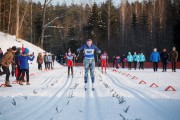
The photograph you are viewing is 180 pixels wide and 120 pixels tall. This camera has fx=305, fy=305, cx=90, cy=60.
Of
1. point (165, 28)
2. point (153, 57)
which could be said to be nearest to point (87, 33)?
point (165, 28)

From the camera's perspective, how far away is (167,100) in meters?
9.52

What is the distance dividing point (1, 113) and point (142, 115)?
11.7 ft

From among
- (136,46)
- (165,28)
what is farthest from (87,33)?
(165,28)

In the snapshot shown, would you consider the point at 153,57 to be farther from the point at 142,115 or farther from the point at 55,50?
the point at 55,50

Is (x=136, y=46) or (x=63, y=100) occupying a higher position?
(x=136, y=46)

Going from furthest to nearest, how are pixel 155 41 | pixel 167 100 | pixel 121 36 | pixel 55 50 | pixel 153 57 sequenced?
pixel 55 50
pixel 121 36
pixel 155 41
pixel 153 57
pixel 167 100

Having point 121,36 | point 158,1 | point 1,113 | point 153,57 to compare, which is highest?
point 158,1

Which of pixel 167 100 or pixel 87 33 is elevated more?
pixel 87 33

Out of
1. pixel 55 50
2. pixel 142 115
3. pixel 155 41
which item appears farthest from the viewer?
pixel 55 50

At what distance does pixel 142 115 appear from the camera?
24.3 feet

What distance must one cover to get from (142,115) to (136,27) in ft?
210

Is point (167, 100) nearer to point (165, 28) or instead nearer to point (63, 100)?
point (63, 100)

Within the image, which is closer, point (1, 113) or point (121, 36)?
point (1, 113)

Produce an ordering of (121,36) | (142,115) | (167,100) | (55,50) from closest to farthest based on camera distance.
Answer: (142,115), (167,100), (121,36), (55,50)
